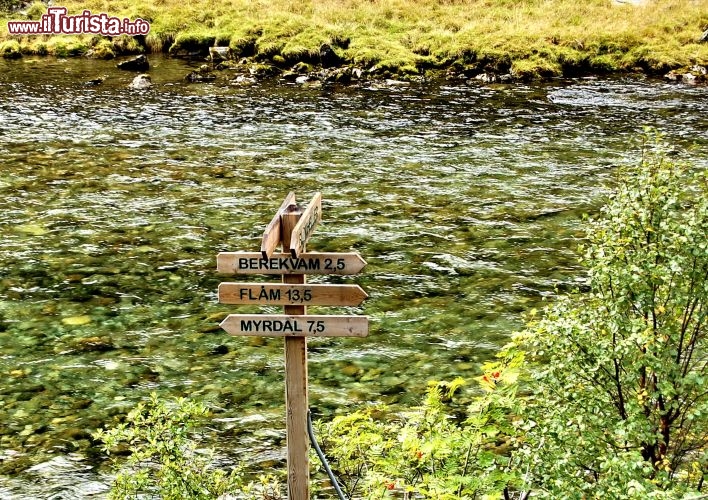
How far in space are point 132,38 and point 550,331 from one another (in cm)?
4113

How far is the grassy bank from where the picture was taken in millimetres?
38875

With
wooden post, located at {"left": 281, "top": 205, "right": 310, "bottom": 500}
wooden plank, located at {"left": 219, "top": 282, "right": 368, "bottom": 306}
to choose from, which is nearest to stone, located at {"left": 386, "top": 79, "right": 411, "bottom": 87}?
wooden post, located at {"left": 281, "top": 205, "right": 310, "bottom": 500}

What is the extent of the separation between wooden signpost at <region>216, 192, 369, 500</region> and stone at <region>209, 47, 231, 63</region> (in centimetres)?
3524

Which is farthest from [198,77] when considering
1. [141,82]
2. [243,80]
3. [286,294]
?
[286,294]

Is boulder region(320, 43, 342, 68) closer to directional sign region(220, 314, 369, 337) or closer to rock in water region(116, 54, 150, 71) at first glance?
rock in water region(116, 54, 150, 71)

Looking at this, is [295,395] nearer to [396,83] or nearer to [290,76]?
[396,83]

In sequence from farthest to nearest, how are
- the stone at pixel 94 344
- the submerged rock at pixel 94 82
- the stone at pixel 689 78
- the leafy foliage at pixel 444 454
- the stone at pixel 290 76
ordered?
1. the stone at pixel 290 76
2. the submerged rock at pixel 94 82
3. the stone at pixel 689 78
4. the stone at pixel 94 344
5. the leafy foliage at pixel 444 454

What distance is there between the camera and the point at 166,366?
13.0m

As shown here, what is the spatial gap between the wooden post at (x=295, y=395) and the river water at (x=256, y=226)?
9.05 feet

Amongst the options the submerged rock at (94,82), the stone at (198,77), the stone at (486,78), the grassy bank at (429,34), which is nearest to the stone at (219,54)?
the grassy bank at (429,34)

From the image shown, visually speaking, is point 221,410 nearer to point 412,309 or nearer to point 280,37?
point 412,309

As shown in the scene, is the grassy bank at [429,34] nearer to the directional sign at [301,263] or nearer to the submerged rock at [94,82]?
the submerged rock at [94,82]

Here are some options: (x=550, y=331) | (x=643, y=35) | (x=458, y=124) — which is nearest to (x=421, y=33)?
(x=643, y=35)

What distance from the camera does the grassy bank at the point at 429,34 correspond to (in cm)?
3888
